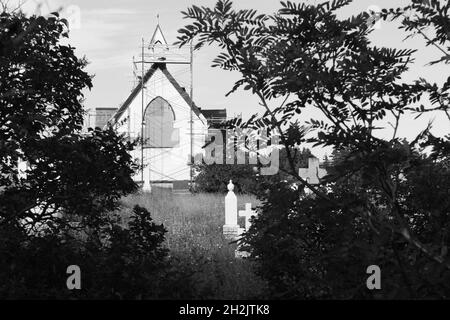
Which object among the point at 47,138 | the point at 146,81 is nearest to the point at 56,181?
the point at 47,138

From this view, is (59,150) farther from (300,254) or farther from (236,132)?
(300,254)

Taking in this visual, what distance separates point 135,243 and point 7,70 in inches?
70.1

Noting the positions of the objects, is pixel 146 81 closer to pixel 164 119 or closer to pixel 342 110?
pixel 164 119

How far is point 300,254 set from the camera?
4656 mm

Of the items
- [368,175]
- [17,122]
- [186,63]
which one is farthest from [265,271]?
[186,63]

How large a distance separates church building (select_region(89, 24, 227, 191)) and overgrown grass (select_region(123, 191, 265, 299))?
9370 mm

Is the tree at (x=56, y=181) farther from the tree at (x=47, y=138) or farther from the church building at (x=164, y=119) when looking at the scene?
the church building at (x=164, y=119)

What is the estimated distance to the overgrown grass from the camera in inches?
249

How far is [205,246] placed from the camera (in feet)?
36.4

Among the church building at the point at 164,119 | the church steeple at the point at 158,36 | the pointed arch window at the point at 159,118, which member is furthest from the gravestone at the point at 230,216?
the church steeple at the point at 158,36

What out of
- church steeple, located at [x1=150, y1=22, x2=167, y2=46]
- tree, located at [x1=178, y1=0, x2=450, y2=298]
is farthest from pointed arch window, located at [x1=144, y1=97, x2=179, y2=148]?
tree, located at [x1=178, y1=0, x2=450, y2=298]

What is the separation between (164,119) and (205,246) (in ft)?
70.0

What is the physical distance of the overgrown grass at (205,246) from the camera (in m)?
6.32

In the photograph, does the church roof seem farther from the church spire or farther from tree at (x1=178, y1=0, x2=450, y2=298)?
tree at (x1=178, y1=0, x2=450, y2=298)
